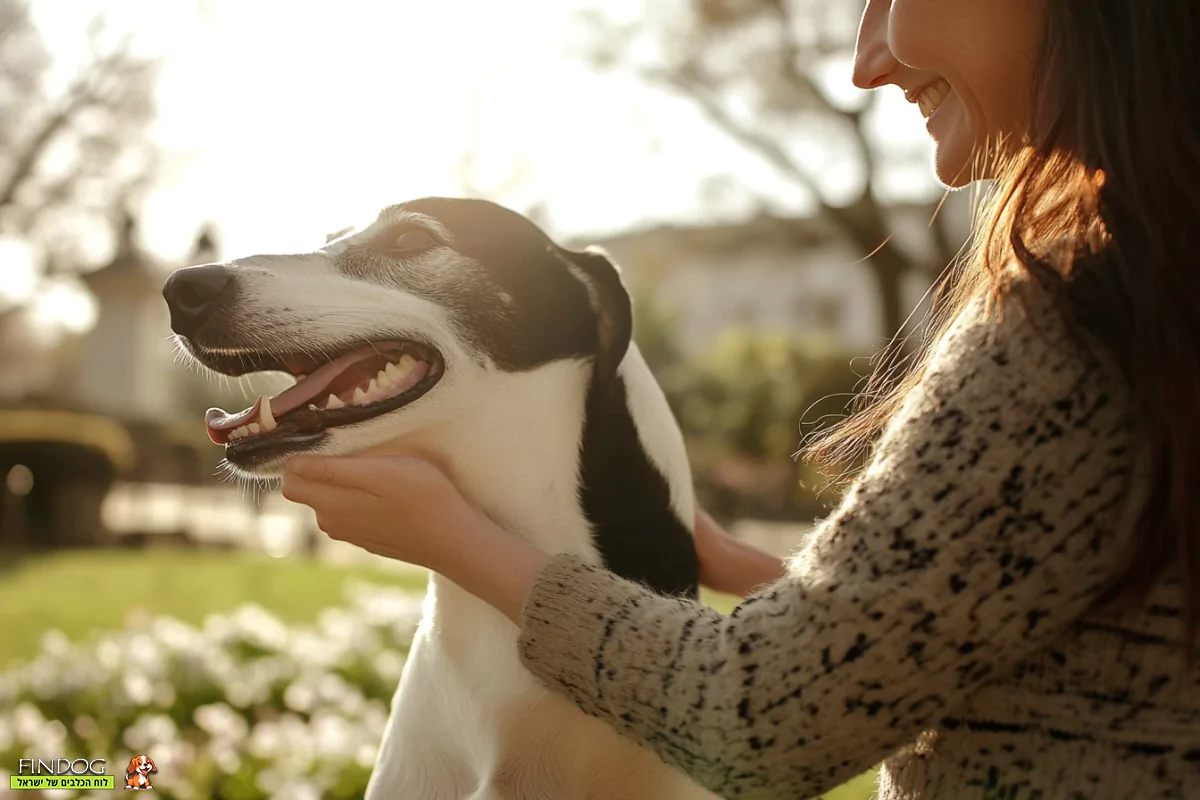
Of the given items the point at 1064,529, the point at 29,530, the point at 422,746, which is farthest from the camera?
the point at 29,530

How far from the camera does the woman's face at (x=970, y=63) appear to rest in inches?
59.9

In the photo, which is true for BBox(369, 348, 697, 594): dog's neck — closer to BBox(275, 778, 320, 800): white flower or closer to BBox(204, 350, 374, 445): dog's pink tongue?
BBox(204, 350, 374, 445): dog's pink tongue

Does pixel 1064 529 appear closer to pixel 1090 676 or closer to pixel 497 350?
pixel 1090 676

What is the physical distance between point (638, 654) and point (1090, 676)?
586 mm

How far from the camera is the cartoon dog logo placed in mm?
3592

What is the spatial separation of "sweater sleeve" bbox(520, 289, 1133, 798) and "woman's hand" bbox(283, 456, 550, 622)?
1.13ft

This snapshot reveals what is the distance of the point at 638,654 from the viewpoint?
151 cm

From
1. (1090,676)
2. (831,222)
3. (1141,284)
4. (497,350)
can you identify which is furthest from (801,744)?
(831,222)

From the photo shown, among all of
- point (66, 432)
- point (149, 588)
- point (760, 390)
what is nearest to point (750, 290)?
point (760, 390)

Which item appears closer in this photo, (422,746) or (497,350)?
(422,746)

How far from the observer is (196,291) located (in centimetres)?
205

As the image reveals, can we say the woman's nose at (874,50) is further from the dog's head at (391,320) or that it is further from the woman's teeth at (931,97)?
the dog's head at (391,320)

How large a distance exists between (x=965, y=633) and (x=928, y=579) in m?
0.08

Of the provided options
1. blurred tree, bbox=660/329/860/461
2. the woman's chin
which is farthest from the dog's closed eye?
blurred tree, bbox=660/329/860/461
